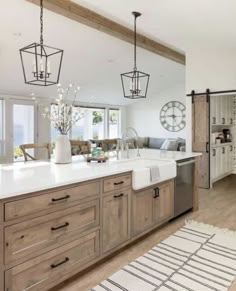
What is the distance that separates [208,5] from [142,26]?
1469 mm

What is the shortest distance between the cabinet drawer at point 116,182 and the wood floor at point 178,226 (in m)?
0.72

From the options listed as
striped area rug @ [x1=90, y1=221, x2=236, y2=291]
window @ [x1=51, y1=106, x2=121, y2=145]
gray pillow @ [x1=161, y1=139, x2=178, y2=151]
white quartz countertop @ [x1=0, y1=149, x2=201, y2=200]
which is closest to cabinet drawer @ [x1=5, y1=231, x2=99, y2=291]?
striped area rug @ [x1=90, y1=221, x2=236, y2=291]

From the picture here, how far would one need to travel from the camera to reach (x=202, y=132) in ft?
18.9

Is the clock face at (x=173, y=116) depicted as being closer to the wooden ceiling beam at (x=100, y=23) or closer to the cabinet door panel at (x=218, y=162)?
the cabinet door panel at (x=218, y=162)

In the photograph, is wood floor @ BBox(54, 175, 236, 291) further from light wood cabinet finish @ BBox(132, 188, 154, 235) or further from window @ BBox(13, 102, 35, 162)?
window @ BBox(13, 102, 35, 162)

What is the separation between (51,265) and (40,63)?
1841 millimetres

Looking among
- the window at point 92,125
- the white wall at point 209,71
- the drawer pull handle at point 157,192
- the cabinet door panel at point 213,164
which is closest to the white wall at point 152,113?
the window at point 92,125

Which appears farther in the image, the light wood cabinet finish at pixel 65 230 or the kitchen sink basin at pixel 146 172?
the kitchen sink basin at pixel 146 172

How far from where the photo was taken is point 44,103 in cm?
762

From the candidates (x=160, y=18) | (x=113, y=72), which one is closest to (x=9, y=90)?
(x=113, y=72)

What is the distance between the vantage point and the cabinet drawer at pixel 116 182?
96.9 inches

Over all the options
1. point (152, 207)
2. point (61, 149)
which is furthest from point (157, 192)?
point (61, 149)

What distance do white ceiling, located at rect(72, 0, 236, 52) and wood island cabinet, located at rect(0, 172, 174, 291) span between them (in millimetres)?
2347

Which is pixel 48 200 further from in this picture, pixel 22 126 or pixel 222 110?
pixel 22 126
